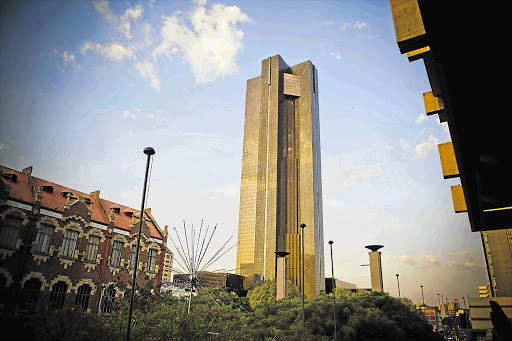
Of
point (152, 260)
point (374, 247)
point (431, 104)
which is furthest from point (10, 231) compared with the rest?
Answer: point (374, 247)

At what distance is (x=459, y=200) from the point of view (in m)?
16.0

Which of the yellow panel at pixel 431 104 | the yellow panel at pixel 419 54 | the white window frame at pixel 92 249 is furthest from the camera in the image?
the white window frame at pixel 92 249

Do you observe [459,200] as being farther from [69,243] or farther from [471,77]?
[69,243]

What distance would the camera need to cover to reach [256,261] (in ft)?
527

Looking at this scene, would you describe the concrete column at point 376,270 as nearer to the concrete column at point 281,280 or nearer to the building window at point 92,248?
the concrete column at point 281,280

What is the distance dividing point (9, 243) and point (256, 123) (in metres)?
161

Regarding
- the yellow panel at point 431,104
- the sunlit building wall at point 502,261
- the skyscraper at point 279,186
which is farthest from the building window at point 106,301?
the skyscraper at point 279,186

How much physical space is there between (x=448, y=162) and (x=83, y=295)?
39706 millimetres

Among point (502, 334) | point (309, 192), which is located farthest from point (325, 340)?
point (309, 192)

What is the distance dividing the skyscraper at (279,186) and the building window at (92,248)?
391 ft

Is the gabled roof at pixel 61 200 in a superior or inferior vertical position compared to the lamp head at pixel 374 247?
superior

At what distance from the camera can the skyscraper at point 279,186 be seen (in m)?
164

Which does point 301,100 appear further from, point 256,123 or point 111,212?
point 111,212

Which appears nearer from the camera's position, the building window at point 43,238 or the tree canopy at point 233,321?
the tree canopy at point 233,321
